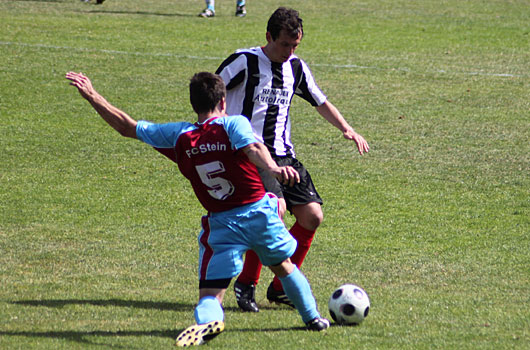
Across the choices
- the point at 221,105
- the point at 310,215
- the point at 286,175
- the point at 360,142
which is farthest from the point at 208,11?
the point at 286,175

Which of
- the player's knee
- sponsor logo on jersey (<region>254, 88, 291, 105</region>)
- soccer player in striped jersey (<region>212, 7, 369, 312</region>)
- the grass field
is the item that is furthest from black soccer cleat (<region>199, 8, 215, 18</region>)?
the player's knee

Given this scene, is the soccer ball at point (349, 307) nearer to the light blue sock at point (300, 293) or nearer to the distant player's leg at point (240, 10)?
the light blue sock at point (300, 293)

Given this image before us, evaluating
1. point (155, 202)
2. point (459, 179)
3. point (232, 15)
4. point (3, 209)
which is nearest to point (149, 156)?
point (155, 202)

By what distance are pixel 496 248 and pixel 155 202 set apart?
396cm

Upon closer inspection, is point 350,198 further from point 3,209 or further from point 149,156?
point 3,209

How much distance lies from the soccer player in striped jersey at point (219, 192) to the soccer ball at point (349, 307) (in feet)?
1.19

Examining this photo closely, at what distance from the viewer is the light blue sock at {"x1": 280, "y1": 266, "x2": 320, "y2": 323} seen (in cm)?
562

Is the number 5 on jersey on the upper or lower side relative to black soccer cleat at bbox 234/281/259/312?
upper

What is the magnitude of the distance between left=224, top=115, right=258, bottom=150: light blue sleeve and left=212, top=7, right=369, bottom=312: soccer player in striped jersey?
1121 millimetres

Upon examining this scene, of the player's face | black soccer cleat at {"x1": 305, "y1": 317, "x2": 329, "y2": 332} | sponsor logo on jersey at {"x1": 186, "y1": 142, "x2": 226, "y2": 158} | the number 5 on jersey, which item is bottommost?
black soccer cleat at {"x1": 305, "y1": 317, "x2": 329, "y2": 332}

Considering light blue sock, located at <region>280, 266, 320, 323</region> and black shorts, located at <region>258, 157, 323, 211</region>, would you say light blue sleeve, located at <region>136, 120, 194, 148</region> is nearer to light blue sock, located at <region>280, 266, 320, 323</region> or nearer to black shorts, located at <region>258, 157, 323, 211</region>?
black shorts, located at <region>258, 157, 323, 211</region>

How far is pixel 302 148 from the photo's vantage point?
1225 cm

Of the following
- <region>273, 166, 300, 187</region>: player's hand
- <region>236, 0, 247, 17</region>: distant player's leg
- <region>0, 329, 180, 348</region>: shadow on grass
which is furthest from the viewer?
<region>236, 0, 247, 17</region>: distant player's leg

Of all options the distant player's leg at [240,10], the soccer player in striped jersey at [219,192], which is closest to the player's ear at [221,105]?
the soccer player in striped jersey at [219,192]
